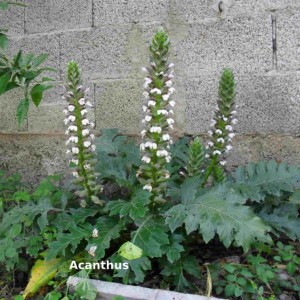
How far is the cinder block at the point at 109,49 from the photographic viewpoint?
2.96 metres

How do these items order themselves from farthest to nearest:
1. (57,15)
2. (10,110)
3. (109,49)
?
1. (10,110)
2. (57,15)
3. (109,49)

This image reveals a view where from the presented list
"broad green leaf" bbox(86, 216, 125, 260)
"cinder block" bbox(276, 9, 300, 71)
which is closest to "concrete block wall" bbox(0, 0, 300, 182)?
"cinder block" bbox(276, 9, 300, 71)

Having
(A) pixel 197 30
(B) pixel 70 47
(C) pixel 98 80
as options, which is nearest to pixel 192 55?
(A) pixel 197 30

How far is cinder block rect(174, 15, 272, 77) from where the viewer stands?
2680 mm

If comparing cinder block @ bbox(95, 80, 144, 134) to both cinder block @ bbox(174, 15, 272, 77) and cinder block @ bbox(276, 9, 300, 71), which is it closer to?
cinder block @ bbox(174, 15, 272, 77)

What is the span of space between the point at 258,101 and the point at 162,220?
1.05 meters

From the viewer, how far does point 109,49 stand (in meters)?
3.03

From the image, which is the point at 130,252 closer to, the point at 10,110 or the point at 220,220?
the point at 220,220

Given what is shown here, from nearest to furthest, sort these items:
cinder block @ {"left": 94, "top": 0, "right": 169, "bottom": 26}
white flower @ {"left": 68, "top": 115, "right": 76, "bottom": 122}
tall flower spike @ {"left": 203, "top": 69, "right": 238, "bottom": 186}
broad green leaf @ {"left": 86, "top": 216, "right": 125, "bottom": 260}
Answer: broad green leaf @ {"left": 86, "top": 216, "right": 125, "bottom": 260}
white flower @ {"left": 68, "top": 115, "right": 76, "bottom": 122}
tall flower spike @ {"left": 203, "top": 69, "right": 238, "bottom": 186}
cinder block @ {"left": 94, "top": 0, "right": 169, "bottom": 26}

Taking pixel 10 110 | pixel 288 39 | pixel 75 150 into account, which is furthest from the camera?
pixel 10 110

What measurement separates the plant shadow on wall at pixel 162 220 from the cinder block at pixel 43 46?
1.00 m

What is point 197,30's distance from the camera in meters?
2.82

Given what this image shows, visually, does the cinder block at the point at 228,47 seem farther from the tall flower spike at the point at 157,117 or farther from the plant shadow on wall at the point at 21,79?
the plant shadow on wall at the point at 21,79

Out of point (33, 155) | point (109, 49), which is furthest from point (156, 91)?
A: point (33, 155)
